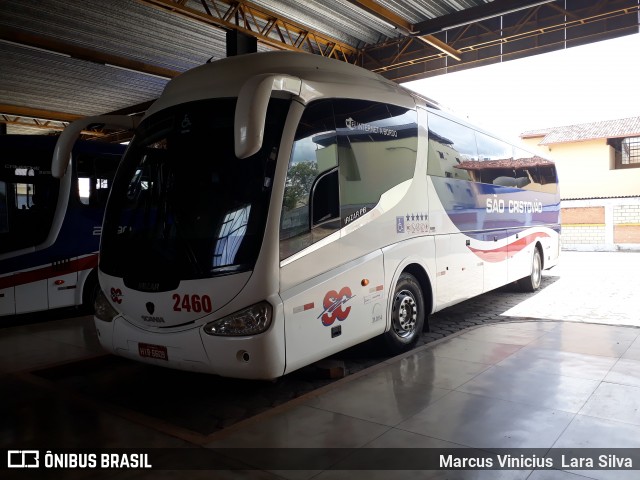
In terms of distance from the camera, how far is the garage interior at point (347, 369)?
12.5 ft

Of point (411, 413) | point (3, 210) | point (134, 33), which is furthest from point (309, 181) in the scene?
point (134, 33)

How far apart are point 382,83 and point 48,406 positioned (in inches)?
193

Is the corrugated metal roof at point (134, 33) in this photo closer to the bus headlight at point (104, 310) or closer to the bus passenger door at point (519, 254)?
the bus passenger door at point (519, 254)

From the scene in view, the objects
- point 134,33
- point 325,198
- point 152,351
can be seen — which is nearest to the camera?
point 152,351

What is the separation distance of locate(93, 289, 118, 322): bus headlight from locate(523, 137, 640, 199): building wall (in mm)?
29113

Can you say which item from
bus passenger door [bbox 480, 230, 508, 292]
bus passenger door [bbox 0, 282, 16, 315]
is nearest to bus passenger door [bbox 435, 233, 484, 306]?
bus passenger door [bbox 480, 230, 508, 292]

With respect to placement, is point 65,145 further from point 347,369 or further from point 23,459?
point 347,369

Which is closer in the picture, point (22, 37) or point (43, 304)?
point (43, 304)

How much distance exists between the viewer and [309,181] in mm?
4594

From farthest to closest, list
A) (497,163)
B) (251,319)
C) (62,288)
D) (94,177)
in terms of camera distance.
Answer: (497,163), (94,177), (62,288), (251,319)

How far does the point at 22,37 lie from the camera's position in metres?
9.77

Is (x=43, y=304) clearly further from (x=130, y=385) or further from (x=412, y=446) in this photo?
(x=412, y=446)

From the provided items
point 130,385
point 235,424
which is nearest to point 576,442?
point 235,424

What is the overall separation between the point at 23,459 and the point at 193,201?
230 cm
